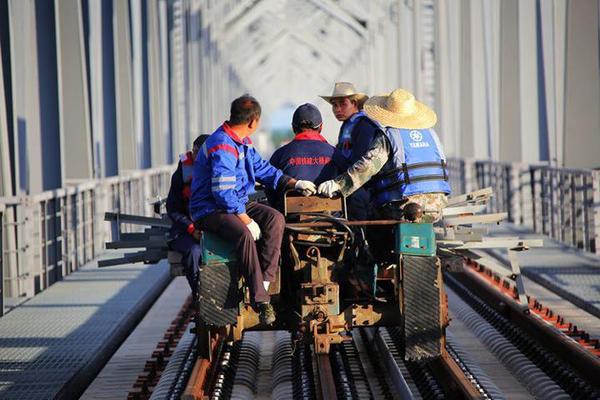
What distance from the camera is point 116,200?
17.1 m

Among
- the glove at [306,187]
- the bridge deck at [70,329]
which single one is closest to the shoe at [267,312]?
the glove at [306,187]

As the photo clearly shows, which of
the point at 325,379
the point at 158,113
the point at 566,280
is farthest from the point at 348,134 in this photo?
the point at 158,113

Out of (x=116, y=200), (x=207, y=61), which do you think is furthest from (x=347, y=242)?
(x=207, y=61)

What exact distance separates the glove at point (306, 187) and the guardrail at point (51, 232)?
8.33 ft

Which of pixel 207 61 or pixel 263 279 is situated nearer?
pixel 263 279

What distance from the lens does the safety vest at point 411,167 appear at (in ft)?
23.7

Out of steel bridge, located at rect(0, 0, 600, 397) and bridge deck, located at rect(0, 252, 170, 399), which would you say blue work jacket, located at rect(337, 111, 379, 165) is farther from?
bridge deck, located at rect(0, 252, 170, 399)

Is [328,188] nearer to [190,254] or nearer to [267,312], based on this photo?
[267,312]

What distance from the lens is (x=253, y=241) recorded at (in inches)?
250

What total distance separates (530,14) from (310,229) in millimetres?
11581

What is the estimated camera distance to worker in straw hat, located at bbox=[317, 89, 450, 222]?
7206 mm

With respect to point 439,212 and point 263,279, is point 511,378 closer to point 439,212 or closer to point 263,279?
point 439,212

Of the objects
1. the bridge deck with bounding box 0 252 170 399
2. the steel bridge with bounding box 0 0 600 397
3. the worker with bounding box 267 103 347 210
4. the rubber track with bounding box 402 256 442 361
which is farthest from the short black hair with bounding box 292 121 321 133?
the steel bridge with bounding box 0 0 600 397

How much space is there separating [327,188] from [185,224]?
1189mm
